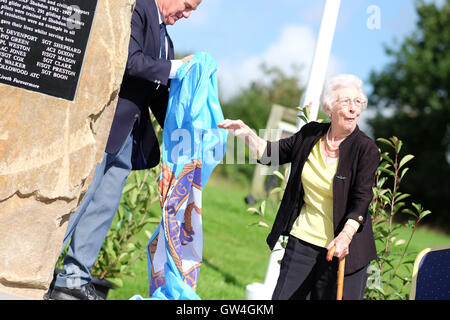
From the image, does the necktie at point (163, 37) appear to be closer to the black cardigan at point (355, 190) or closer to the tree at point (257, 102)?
the black cardigan at point (355, 190)

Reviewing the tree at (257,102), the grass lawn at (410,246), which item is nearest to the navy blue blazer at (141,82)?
the grass lawn at (410,246)

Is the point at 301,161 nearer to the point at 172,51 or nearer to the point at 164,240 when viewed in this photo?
the point at 164,240

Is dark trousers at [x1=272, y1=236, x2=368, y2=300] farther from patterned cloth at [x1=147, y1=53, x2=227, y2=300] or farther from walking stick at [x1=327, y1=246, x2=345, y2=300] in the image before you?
patterned cloth at [x1=147, y1=53, x2=227, y2=300]

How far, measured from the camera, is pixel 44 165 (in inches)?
144

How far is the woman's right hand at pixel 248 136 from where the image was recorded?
3627 millimetres

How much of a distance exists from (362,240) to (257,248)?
707 centimetres

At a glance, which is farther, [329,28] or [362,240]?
[329,28]

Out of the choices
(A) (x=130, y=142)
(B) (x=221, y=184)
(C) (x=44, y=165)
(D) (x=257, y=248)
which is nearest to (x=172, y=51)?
(A) (x=130, y=142)

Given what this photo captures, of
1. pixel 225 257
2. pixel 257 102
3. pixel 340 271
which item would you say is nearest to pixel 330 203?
pixel 340 271

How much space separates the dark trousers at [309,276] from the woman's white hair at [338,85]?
83cm

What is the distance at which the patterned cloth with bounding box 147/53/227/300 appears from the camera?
12.8 feet

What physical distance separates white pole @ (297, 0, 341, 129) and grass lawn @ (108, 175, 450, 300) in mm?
1058
